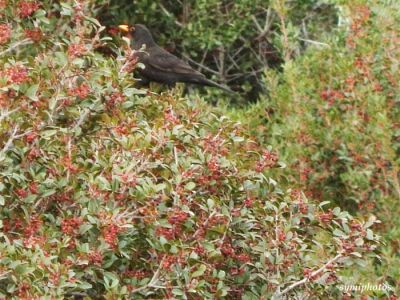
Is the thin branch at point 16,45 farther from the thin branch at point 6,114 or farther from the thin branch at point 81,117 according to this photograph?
the thin branch at point 6,114

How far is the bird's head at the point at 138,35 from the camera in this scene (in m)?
9.29

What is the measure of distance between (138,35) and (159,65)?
607mm

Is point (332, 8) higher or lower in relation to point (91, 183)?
lower

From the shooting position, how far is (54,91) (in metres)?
4.54

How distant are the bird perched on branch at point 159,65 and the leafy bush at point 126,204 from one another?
3.90 metres

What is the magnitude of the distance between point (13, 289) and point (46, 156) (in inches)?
29.5

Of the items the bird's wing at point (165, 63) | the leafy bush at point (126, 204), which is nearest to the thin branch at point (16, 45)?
the leafy bush at point (126, 204)

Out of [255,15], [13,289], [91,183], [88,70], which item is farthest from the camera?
[255,15]

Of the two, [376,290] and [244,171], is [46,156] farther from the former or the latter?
[376,290]

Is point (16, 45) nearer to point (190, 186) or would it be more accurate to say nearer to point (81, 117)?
point (81, 117)

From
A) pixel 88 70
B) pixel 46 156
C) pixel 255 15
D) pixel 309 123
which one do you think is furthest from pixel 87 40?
pixel 255 15

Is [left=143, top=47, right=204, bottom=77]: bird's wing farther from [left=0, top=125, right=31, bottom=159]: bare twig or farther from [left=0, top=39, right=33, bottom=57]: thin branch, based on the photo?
[left=0, top=125, right=31, bottom=159]: bare twig

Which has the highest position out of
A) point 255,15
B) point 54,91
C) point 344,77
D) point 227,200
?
point 54,91

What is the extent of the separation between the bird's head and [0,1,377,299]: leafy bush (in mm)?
4263
